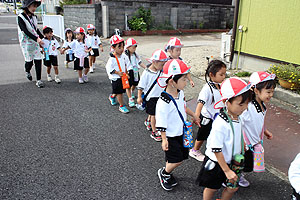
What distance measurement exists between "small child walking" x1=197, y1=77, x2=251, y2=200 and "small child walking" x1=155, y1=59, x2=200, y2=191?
1.74 ft

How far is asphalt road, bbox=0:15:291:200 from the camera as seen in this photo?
3162 mm

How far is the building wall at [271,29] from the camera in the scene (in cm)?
645

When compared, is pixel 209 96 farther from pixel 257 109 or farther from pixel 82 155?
pixel 82 155

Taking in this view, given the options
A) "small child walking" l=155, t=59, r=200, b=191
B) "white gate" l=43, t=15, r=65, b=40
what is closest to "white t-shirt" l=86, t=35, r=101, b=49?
"small child walking" l=155, t=59, r=200, b=191

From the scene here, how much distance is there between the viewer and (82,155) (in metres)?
3.92

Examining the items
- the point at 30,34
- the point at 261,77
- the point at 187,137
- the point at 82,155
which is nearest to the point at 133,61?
the point at 82,155

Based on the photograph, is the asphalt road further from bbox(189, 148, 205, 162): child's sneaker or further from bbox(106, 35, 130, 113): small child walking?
bbox(106, 35, 130, 113): small child walking

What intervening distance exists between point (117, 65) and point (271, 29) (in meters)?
4.40

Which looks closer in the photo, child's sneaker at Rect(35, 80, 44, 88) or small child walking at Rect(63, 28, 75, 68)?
child's sneaker at Rect(35, 80, 44, 88)

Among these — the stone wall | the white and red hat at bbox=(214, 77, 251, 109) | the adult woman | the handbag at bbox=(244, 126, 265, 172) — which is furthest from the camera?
the stone wall

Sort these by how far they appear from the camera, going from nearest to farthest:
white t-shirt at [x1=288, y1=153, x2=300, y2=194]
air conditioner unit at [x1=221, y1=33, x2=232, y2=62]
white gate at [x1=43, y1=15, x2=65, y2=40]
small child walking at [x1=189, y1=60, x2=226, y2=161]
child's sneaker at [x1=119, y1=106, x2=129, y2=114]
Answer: white t-shirt at [x1=288, y1=153, x2=300, y2=194] < small child walking at [x1=189, y1=60, x2=226, y2=161] < child's sneaker at [x1=119, y1=106, x2=129, y2=114] < air conditioner unit at [x1=221, y1=33, x2=232, y2=62] < white gate at [x1=43, y1=15, x2=65, y2=40]

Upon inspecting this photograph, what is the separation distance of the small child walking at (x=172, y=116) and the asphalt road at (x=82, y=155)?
0.40 meters

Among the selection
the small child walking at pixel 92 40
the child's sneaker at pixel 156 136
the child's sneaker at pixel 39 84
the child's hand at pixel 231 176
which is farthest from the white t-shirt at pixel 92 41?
the child's hand at pixel 231 176

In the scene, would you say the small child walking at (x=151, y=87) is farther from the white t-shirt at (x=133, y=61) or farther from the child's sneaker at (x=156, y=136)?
the white t-shirt at (x=133, y=61)
